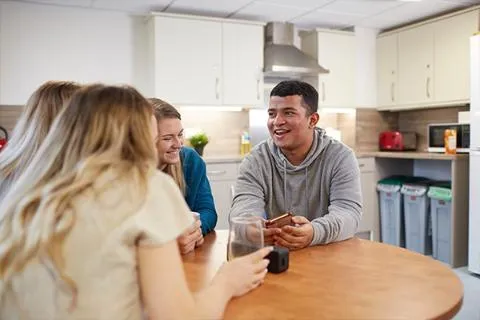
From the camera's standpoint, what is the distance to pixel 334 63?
484cm

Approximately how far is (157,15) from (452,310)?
11.9ft

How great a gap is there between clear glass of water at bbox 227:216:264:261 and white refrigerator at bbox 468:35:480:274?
2.89 metres

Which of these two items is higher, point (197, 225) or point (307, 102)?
point (307, 102)

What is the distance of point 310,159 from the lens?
2.03 m

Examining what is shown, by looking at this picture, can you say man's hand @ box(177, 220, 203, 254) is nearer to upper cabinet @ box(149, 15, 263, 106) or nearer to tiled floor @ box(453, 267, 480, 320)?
tiled floor @ box(453, 267, 480, 320)

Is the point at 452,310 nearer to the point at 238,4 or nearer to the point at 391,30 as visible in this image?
the point at 238,4

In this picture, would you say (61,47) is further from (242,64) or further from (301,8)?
(301,8)

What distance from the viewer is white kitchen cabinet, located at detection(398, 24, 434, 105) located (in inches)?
175

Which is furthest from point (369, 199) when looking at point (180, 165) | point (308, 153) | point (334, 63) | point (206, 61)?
point (180, 165)

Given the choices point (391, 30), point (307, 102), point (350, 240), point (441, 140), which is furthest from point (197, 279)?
point (391, 30)

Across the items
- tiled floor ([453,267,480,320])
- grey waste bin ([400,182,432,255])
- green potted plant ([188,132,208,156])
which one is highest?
green potted plant ([188,132,208,156])

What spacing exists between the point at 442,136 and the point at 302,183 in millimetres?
2739

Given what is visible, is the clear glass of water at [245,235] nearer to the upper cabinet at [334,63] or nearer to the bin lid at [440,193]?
the bin lid at [440,193]

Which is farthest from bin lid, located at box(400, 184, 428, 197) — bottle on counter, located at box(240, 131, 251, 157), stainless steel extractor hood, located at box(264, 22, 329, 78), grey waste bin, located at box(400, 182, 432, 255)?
bottle on counter, located at box(240, 131, 251, 157)
